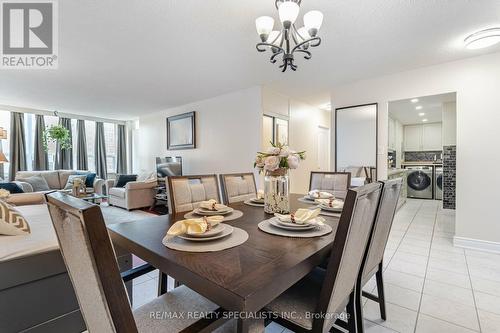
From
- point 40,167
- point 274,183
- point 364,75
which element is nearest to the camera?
point 274,183

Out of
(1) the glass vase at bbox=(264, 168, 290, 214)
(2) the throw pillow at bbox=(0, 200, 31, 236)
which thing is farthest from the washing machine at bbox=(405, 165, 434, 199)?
(2) the throw pillow at bbox=(0, 200, 31, 236)

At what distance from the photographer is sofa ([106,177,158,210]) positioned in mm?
5051

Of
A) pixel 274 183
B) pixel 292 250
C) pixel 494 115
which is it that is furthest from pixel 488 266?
pixel 292 250

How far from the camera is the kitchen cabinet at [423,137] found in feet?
19.9

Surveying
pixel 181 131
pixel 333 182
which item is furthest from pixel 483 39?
pixel 181 131

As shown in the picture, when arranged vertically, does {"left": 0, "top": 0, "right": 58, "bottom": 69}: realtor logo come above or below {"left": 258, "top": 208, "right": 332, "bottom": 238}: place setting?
above

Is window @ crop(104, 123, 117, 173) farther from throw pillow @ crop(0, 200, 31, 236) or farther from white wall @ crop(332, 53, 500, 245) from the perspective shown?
white wall @ crop(332, 53, 500, 245)

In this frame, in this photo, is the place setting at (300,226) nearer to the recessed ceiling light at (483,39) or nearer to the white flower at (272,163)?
the white flower at (272,163)

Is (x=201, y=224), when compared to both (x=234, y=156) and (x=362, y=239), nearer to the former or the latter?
(x=362, y=239)

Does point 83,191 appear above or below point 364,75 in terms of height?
below

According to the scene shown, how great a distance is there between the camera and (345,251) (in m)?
0.90

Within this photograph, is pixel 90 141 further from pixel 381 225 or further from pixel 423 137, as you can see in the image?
pixel 423 137

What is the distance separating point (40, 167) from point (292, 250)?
291 inches

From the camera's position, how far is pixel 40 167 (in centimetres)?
588
